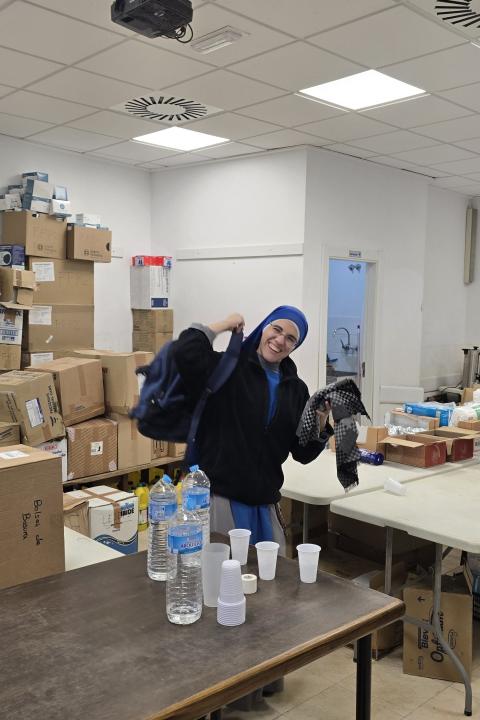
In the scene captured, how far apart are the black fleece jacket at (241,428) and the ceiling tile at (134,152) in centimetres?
336

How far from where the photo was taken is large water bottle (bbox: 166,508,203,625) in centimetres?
170

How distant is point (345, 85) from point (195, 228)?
245 centimetres

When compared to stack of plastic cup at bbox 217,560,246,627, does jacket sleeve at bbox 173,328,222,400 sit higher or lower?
higher

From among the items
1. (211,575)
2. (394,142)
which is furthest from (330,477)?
(394,142)

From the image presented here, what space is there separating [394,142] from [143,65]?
7.45 feet

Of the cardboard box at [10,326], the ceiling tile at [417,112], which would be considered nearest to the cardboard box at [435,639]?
the ceiling tile at [417,112]

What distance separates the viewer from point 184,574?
5.71 feet

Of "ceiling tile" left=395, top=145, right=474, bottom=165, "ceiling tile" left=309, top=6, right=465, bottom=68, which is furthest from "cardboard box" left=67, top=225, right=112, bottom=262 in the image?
"ceiling tile" left=309, top=6, right=465, bottom=68

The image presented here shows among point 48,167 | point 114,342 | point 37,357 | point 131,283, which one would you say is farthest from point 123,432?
point 48,167

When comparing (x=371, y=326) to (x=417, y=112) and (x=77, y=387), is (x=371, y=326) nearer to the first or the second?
(x=417, y=112)

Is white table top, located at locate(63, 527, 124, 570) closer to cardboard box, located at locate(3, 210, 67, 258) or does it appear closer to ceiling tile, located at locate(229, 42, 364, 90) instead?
ceiling tile, located at locate(229, 42, 364, 90)

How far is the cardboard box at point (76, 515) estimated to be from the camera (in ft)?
12.2

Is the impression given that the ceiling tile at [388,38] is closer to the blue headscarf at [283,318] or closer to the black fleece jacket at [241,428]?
the blue headscarf at [283,318]

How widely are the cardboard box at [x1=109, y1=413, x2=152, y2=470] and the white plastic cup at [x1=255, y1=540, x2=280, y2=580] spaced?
117 inches
